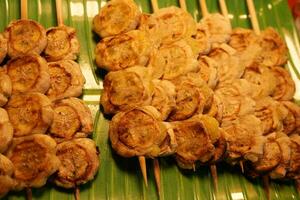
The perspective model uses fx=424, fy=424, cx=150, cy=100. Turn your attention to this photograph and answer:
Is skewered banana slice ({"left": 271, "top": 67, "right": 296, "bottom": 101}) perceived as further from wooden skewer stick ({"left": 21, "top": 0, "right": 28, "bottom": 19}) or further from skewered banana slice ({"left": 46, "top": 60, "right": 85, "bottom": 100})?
wooden skewer stick ({"left": 21, "top": 0, "right": 28, "bottom": 19})

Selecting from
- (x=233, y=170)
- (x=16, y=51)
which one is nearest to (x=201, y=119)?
(x=233, y=170)

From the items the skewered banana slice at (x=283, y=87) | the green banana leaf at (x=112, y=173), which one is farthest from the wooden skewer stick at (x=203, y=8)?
the skewered banana slice at (x=283, y=87)

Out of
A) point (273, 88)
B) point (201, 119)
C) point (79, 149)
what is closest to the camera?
point (79, 149)

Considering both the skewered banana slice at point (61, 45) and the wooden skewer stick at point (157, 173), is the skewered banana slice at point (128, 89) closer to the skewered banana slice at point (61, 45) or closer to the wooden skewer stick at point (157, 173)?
the skewered banana slice at point (61, 45)

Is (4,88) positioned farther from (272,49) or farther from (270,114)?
(272,49)

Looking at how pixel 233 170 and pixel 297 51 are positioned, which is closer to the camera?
pixel 233 170

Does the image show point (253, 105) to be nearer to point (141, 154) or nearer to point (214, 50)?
point (214, 50)

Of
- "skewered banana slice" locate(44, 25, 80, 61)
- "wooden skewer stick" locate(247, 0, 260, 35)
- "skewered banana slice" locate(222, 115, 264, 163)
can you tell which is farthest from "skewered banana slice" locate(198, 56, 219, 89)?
"skewered banana slice" locate(44, 25, 80, 61)
